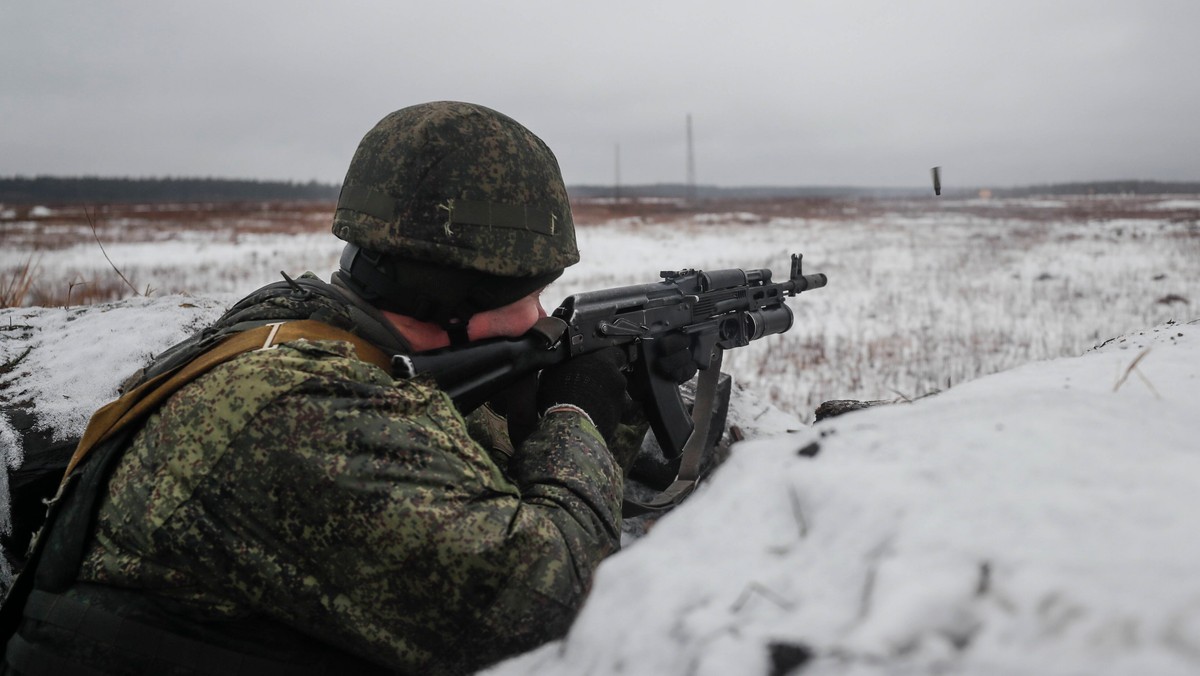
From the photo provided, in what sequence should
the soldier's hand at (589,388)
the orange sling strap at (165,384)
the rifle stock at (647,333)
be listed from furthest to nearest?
the soldier's hand at (589,388)
the rifle stock at (647,333)
the orange sling strap at (165,384)

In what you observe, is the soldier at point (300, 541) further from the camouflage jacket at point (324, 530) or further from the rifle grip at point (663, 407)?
the rifle grip at point (663, 407)

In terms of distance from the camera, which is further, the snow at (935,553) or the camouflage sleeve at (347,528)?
the camouflage sleeve at (347,528)

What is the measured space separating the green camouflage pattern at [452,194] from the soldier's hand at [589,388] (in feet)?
1.25

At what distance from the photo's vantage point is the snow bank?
0.81m

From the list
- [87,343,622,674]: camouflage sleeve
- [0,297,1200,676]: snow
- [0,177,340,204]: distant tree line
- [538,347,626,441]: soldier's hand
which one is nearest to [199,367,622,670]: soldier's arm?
[87,343,622,674]: camouflage sleeve

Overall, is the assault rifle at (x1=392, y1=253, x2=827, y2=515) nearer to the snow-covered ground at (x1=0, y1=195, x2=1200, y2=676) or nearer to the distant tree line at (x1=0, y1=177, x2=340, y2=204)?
the snow-covered ground at (x1=0, y1=195, x2=1200, y2=676)

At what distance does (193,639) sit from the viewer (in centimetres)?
158

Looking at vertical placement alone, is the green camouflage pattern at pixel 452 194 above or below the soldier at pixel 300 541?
above

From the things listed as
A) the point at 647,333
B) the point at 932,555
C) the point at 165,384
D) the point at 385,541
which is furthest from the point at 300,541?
the point at 647,333

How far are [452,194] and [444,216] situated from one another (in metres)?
0.08

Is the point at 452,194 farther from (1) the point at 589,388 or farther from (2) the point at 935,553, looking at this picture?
(2) the point at 935,553

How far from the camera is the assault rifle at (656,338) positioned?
2088 mm

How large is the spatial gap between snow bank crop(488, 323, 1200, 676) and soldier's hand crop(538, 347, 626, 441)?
45.3 inches

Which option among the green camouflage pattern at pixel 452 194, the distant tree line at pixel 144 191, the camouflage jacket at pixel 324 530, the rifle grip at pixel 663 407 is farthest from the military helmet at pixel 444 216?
the distant tree line at pixel 144 191
